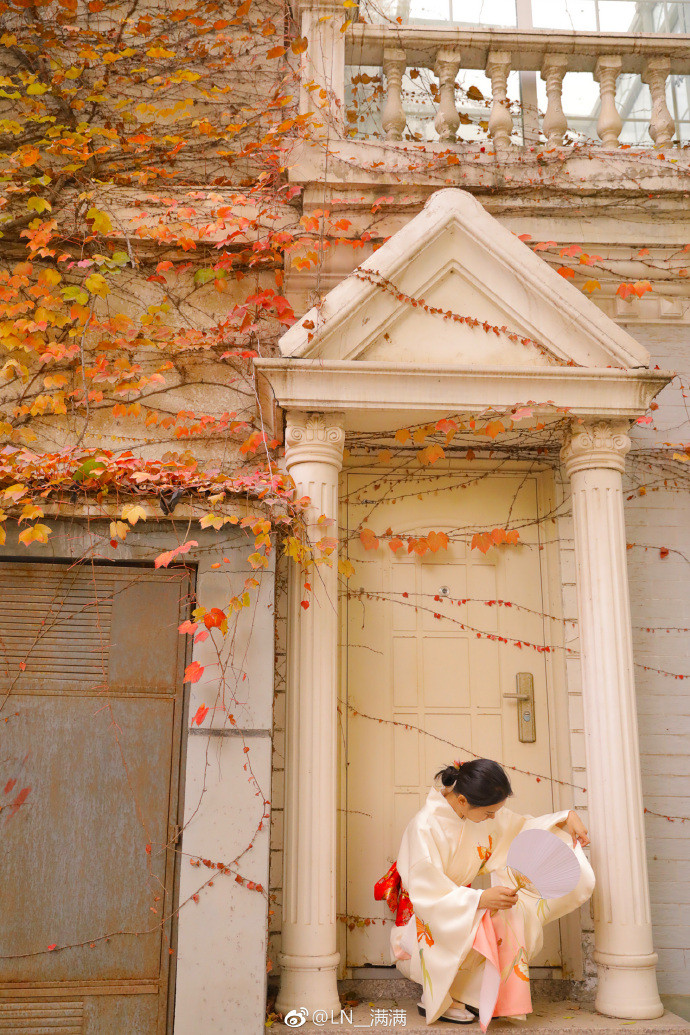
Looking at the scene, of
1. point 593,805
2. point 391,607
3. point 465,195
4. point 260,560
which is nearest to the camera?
point 260,560

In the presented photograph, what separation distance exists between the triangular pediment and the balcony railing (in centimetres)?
106

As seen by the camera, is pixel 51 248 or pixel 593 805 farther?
pixel 51 248

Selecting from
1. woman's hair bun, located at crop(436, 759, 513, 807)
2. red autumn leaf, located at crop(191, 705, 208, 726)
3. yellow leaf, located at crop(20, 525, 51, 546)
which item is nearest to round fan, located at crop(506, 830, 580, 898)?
woman's hair bun, located at crop(436, 759, 513, 807)

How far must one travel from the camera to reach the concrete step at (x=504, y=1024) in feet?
12.1

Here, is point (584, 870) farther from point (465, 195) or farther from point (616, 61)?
point (616, 61)

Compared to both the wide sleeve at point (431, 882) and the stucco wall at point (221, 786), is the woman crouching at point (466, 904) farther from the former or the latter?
the stucco wall at point (221, 786)

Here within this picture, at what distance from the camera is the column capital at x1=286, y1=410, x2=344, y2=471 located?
14.2ft

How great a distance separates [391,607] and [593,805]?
143 cm

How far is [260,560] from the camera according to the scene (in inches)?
153

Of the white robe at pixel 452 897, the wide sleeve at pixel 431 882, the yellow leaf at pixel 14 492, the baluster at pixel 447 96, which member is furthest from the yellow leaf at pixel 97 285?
the wide sleeve at pixel 431 882

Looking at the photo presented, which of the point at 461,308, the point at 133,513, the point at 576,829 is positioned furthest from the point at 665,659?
the point at 133,513

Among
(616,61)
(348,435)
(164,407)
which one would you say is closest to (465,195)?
(348,435)

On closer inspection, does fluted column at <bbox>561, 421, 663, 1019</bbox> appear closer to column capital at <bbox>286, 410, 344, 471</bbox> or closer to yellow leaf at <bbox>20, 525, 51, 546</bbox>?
column capital at <bbox>286, 410, 344, 471</bbox>

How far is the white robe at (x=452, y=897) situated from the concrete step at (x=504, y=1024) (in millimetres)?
123
